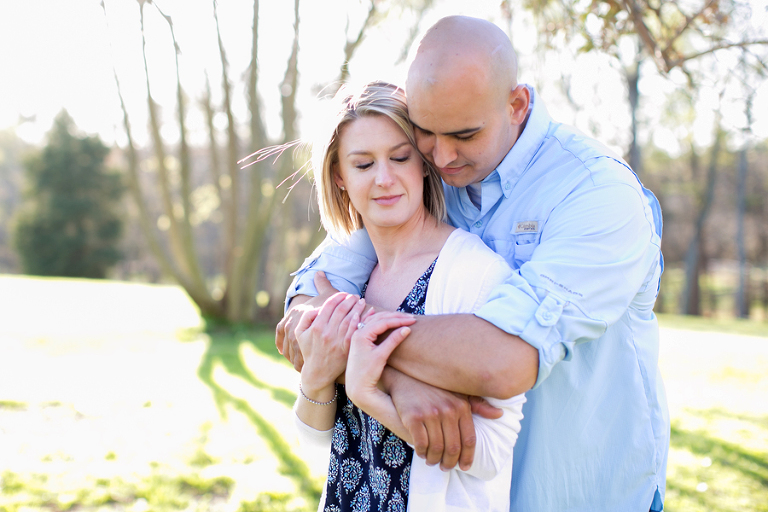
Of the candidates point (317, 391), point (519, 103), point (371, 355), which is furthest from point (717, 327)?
point (371, 355)

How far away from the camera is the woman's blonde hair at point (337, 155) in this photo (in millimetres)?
2049

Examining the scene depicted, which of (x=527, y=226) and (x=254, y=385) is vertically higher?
(x=527, y=226)

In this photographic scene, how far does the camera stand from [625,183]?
1721 mm

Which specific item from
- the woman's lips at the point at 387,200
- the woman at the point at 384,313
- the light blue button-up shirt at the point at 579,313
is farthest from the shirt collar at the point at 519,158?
the woman's lips at the point at 387,200

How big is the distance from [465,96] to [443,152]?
0.20 metres

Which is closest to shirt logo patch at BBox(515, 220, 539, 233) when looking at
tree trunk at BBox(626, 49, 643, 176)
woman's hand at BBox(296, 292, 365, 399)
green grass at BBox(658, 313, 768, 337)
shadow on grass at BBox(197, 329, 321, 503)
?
woman's hand at BBox(296, 292, 365, 399)

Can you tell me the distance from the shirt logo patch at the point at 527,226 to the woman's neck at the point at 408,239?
275mm

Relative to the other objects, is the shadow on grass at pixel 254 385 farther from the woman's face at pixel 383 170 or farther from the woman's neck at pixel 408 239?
the woman's face at pixel 383 170

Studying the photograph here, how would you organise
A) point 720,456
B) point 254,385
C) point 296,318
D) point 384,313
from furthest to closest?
point 254,385, point 720,456, point 296,318, point 384,313

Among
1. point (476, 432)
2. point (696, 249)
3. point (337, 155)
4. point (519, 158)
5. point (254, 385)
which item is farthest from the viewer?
point (696, 249)

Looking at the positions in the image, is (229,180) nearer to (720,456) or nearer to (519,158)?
(720,456)

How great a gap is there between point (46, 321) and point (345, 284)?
13.3m

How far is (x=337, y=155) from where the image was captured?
2.22m

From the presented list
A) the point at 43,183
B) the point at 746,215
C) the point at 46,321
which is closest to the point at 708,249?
the point at 746,215
